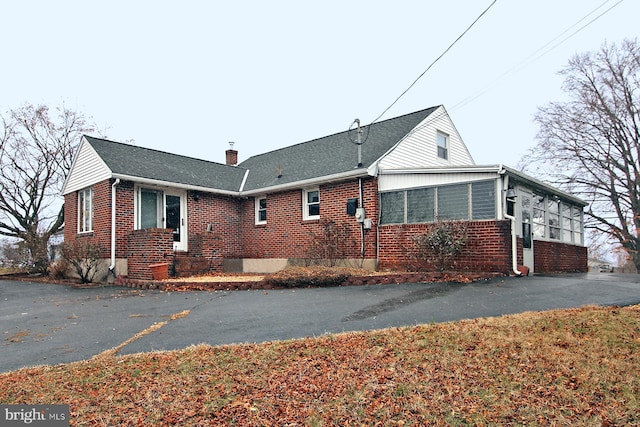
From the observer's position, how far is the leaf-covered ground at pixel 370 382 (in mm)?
3447

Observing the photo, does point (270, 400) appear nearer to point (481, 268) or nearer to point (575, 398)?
point (575, 398)

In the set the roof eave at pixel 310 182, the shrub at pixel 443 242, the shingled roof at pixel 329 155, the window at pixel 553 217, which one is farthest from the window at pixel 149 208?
the window at pixel 553 217

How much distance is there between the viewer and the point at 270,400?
3.70 m

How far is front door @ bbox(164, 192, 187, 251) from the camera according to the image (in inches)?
600

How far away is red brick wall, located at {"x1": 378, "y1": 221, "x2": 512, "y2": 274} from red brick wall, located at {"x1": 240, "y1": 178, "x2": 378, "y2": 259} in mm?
777

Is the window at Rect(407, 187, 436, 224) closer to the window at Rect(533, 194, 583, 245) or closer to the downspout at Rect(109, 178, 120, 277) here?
the window at Rect(533, 194, 583, 245)

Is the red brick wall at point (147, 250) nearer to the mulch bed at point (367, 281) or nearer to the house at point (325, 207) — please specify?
the house at point (325, 207)

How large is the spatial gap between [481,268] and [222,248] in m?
9.53

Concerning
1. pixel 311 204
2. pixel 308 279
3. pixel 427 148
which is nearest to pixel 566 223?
pixel 427 148

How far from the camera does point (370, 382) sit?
3986 mm

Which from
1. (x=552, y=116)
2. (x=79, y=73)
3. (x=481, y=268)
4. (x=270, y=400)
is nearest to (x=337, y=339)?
(x=270, y=400)

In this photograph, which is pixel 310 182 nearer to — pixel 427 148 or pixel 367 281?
pixel 367 281

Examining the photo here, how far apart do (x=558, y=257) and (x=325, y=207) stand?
8.06 meters

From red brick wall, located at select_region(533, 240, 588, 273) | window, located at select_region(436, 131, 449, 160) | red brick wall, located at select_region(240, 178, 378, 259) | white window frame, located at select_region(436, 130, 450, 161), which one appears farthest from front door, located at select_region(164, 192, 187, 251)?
red brick wall, located at select_region(533, 240, 588, 273)
